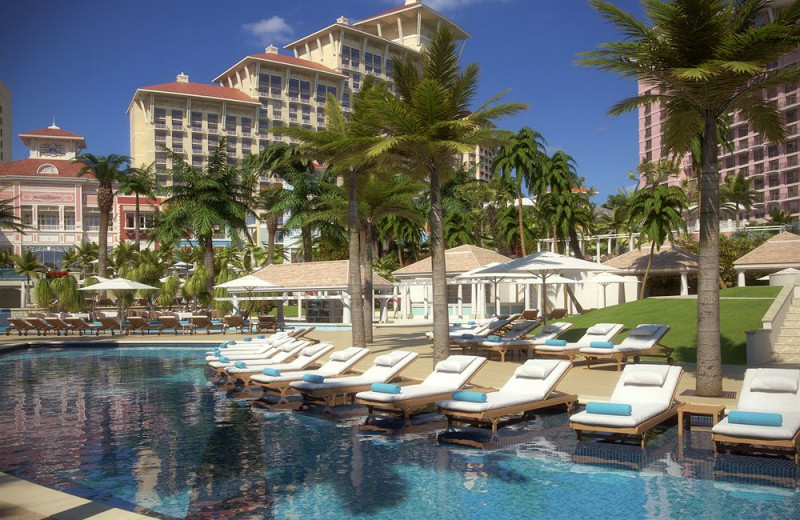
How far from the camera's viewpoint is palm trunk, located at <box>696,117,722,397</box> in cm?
1016

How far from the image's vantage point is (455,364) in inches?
414

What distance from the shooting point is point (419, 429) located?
9.28m

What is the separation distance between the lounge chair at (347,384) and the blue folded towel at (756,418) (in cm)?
528

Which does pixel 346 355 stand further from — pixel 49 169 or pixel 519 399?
pixel 49 169

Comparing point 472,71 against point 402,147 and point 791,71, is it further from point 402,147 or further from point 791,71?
point 791,71

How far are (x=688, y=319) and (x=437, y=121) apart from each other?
9965mm

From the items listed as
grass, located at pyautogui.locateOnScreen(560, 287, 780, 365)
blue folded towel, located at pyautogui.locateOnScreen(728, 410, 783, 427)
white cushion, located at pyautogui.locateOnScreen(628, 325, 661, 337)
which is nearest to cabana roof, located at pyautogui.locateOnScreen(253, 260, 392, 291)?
grass, located at pyautogui.locateOnScreen(560, 287, 780, 365)

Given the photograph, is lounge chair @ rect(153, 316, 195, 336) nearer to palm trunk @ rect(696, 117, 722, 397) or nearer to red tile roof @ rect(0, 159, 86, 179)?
palm trunk @ rect(696, 117, 722, 397)

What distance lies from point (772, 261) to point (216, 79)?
82887 mm

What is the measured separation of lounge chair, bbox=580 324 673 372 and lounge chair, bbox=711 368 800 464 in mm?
5090

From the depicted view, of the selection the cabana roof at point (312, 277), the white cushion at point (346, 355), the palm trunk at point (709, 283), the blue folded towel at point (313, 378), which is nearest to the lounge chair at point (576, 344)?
the palm trunk at point (709, 283)

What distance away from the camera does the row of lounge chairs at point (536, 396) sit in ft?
23.8

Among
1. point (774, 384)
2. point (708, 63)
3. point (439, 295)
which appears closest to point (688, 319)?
point (439, 295)

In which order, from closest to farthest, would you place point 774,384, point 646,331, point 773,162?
point 774,384 → point 646,331 → point 773,162
